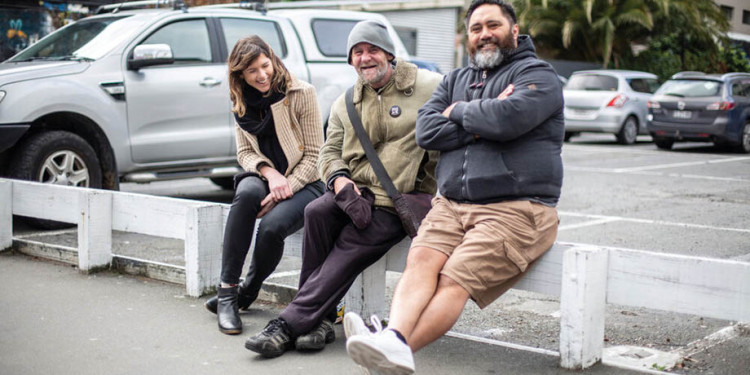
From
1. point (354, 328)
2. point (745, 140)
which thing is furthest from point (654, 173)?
point (354, 328)

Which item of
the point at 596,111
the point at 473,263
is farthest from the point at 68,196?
the point at 596,111

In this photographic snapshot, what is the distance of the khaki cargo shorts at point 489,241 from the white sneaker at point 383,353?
0.47 meters

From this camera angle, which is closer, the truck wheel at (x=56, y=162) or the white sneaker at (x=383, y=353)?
the white sneaker at (x=383, y=353)

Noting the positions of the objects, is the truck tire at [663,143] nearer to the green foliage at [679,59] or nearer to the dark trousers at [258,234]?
the green foliage at [679,59]

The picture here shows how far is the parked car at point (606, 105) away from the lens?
1942cm

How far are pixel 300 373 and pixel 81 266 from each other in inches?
103

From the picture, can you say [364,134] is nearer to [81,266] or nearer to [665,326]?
[665,326]

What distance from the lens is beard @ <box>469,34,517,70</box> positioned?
4.23 m

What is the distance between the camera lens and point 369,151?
15.0ft

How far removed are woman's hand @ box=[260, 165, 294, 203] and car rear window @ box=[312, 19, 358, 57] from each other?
497cm

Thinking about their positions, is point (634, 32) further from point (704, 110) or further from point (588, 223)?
point (588, 223)

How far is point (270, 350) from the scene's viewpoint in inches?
165

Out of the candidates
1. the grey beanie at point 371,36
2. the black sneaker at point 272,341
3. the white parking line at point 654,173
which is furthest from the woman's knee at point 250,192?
the white parking line at point 654,173

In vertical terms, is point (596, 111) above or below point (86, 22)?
below
